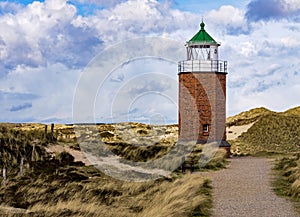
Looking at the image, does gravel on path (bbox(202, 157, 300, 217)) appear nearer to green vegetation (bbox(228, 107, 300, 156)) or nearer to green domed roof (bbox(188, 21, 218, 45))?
green domed roof (bbox(188, 21, 218, 45))

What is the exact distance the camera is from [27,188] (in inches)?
551

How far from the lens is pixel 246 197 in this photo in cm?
1302

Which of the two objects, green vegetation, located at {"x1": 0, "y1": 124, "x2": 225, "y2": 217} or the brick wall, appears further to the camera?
the brick wall

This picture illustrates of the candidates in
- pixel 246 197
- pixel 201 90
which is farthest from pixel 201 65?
pixel 246 197

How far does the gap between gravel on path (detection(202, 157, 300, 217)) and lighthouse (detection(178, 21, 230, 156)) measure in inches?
330

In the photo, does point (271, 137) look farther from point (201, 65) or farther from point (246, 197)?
point (246, 197)

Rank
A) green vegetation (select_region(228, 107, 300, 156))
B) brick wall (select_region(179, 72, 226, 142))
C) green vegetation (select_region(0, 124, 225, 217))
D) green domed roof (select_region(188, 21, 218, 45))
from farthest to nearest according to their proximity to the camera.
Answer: green vegetation (select_region(228, 107, 300, 156))
brick wall (select_region(179, 72, 226, 142))
green domed roof (select_region(188, 21, 218, 45))
green vegetation (select_region(0, 124, 225, 217))

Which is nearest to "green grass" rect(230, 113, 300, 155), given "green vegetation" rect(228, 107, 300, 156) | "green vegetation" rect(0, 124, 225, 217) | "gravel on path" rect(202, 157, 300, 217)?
→ "green vegetation" rect(228, 107, 300, 156)

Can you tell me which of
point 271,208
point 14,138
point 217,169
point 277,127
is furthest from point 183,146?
point 277,127

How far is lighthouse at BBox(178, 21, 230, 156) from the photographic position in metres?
27.4

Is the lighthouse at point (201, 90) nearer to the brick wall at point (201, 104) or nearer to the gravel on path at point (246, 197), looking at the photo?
the brick wall at point (201, 104)

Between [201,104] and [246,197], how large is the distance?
1471cm

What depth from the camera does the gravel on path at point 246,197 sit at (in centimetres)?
1081

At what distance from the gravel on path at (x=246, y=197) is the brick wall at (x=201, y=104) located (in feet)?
27.4
